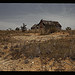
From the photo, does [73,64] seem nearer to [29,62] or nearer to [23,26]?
[29,62]

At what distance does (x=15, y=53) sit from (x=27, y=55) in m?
0.62

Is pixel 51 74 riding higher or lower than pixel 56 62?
higher

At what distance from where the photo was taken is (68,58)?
2824mm

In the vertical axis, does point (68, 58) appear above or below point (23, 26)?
below

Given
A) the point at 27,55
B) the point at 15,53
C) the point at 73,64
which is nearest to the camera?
the point at 73,64

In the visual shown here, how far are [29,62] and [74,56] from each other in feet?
4.78

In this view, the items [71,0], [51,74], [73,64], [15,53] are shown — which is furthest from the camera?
[15,53]

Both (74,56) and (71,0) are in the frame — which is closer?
(71,0)

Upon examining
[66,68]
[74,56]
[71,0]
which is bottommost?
[66,68]

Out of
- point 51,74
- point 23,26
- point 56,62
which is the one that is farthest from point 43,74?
point 23,26

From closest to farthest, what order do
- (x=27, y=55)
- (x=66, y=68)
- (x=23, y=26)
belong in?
1. (x=66, y=68)
2. (x=27, y=55)
3. (x=23, y=26)

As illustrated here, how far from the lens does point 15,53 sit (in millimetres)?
3516

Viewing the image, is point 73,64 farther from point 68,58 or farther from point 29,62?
point 29,62

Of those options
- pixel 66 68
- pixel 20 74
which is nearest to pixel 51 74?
pixel 20 74
